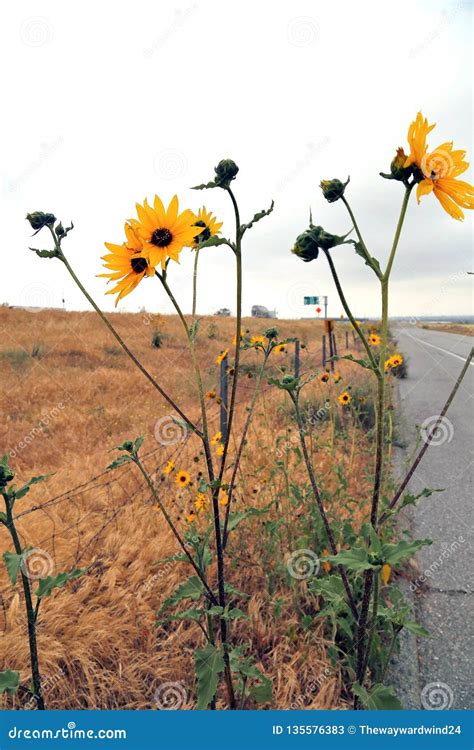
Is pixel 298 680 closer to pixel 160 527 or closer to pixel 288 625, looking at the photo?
pixel 288 625

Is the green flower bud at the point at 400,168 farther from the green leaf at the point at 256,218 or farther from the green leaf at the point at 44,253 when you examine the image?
the green leaf at the point at 44,253

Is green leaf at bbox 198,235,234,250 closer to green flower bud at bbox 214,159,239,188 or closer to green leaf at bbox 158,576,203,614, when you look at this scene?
green flower bud at bbox 214,159,239,188

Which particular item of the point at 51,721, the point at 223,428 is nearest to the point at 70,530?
the point at 223,428

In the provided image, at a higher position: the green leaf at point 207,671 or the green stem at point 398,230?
the green stem at point 398,230

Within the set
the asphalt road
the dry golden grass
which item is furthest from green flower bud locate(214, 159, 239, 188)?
the asphalt road

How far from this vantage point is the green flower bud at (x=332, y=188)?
43.7 inches

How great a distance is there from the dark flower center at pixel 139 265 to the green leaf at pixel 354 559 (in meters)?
0.84

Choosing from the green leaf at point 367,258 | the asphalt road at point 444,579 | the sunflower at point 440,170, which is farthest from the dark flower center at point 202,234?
the asphalt road at point 444,579

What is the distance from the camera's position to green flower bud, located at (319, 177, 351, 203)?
3.64ft

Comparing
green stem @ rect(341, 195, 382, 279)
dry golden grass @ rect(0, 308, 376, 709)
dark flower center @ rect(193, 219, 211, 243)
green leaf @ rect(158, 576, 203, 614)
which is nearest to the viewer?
green stem @ rect(341, 195, 382, 279)

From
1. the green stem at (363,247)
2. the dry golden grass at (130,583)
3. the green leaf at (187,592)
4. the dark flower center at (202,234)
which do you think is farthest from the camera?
the dry golden grass at (130,583)

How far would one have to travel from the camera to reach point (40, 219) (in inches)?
47.1

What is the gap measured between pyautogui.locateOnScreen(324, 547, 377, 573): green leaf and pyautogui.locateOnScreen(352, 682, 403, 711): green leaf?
1.45ft

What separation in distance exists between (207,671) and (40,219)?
1.30 metres
